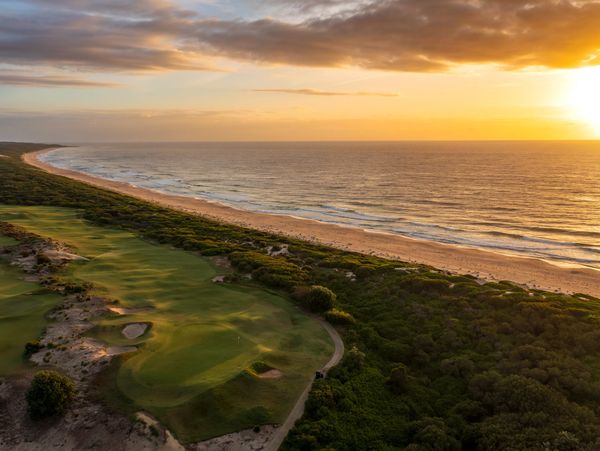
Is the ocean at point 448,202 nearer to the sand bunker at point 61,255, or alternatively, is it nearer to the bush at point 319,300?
the bush at point 319,300

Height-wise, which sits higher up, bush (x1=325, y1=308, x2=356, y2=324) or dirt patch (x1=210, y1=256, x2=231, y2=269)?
bush (x1=325, y1=308, x2=356, y2=324)

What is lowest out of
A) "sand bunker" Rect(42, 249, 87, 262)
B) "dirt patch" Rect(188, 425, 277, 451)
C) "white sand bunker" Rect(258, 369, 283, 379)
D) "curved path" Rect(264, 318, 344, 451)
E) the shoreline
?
the shoreline

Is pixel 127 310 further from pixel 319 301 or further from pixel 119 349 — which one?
pixel 319 301

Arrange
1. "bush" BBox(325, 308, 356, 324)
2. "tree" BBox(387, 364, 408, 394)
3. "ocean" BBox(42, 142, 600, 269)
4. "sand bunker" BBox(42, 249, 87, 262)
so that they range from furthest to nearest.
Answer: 1. "ocean" BBox(42, 142, 600, 269)
2. "sand bunker" BBox(42, 249, 87, 262)
3. "bush" BBox(325, 308, 356, 324)
4. "tree" BBox(387, 364, 408, 394)

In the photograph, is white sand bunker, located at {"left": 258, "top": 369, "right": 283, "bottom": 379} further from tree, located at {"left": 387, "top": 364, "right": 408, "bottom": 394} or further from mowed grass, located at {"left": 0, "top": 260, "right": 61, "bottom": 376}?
mowed grass, located at {"left": 0, "top": 260, "right": 61, "bottom": 376}

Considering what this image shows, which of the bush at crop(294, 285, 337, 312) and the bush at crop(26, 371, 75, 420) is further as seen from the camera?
the bush at crop(294, 285, 337, 312)

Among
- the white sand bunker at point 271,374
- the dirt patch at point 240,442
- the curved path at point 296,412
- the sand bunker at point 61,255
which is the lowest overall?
the dirt patch at point 240,442

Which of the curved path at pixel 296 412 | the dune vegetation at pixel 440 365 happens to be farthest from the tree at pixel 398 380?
the curved path at pixel 296 412

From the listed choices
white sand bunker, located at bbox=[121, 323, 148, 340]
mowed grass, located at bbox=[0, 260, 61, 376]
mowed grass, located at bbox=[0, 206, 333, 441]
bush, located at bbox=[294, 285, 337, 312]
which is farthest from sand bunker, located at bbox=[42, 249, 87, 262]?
bush, located at bbox=[294, 285, 337, 312]
